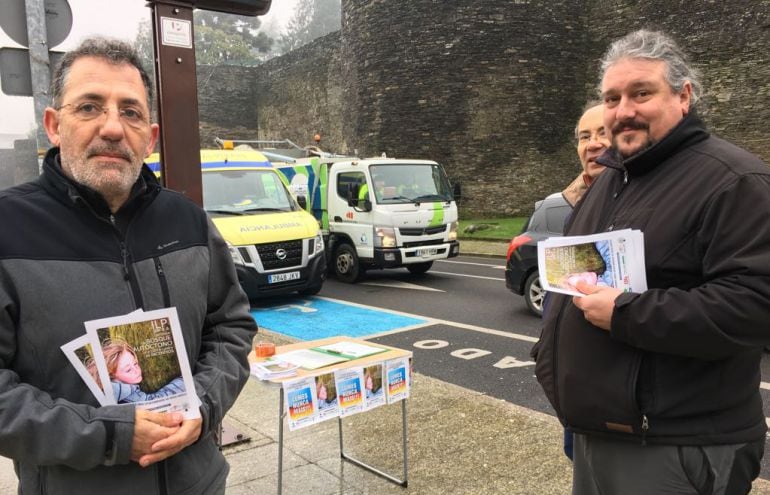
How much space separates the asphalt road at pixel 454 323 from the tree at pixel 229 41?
56623 mm

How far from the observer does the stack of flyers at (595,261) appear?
1877 millimetres

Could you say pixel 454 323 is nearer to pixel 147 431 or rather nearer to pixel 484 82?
pixel 147 431

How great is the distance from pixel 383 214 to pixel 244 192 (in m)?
2.51

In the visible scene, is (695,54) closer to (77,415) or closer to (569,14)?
(569,14)

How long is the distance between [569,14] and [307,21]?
72282 millimetres

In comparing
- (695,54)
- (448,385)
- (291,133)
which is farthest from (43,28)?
(291,133)

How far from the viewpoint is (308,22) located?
89.3 meters

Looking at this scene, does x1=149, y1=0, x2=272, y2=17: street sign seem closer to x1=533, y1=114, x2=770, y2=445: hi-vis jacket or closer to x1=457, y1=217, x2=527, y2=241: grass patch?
x1=533, y1=114, x2=770, y2=445: hi-vis jacket

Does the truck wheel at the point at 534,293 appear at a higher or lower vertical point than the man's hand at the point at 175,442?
lower

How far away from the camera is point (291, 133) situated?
37250mm

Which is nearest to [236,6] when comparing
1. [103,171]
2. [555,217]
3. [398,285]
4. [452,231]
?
[103,171]

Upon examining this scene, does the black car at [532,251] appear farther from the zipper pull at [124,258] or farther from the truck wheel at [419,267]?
the zipper pull at [124,258]

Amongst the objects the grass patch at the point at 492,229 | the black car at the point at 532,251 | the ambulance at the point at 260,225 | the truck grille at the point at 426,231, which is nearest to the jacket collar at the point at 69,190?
the black car at the point at 532,251

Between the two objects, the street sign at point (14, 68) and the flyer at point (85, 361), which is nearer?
the flyer at point (85, 361)
